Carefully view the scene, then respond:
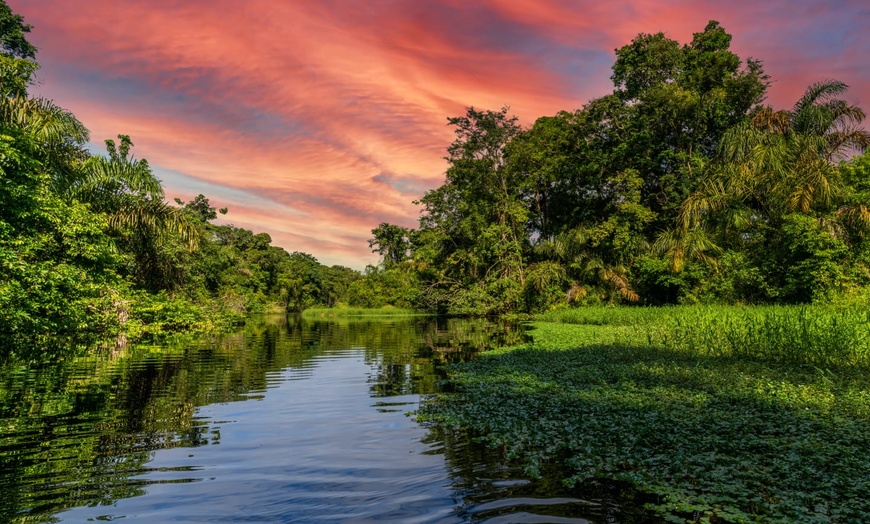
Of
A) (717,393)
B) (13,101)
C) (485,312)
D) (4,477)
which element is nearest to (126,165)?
(13,101)

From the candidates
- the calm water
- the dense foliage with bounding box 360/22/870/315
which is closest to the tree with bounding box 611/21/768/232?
the dense foliage with bounding box 360/22/870/315

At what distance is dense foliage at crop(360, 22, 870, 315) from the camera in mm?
28328

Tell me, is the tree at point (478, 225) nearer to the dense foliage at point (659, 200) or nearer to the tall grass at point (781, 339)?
the dense foliage at point (659, 200)

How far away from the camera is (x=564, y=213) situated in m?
54.2

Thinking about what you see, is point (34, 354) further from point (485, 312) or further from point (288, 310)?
point (288, 310)

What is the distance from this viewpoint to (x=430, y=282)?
58344 millimetres

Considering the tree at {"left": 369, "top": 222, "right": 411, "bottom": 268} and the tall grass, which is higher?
the tree at {"left": 369, "top": 222, "right": 411, "bottom": 268}

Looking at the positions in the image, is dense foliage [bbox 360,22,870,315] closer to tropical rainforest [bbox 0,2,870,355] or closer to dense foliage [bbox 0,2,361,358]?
tropical rainforest [bbox 0,2,870,355]

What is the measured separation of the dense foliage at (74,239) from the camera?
15859 millimetres

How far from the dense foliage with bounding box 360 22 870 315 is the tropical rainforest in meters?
0.16

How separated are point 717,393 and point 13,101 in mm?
27134

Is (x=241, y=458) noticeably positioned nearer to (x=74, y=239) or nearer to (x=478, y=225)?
(x=74, y=239)

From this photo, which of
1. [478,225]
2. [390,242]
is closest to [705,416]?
[478,225]

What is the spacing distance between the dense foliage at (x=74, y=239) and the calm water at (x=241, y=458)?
125 inches
